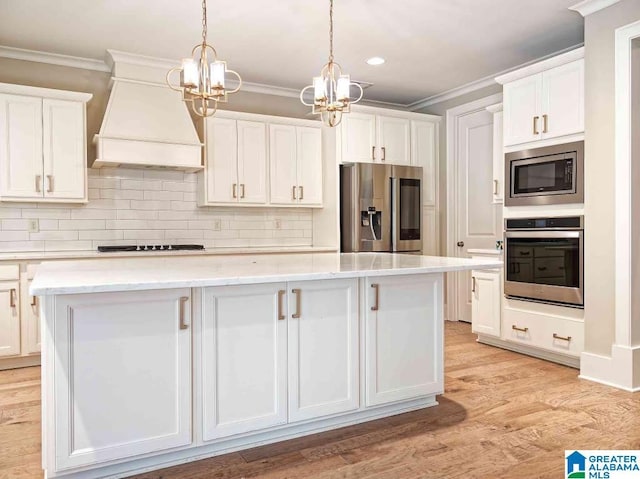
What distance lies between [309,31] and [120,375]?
2902 mm

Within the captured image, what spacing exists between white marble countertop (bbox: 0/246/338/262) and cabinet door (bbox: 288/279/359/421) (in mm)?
2190

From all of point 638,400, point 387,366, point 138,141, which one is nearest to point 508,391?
point 638,400

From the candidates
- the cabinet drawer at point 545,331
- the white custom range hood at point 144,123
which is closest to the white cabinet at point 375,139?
the white custom range hood at point 144,123

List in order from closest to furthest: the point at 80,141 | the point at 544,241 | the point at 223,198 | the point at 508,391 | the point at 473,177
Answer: the point at 508,391 < the point at 544,241 < the point at 80,141 < the point at 223,198 < the point at 473,177

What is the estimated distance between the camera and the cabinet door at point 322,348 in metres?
2.46

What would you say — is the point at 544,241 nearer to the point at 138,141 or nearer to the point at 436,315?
the point at 436,315

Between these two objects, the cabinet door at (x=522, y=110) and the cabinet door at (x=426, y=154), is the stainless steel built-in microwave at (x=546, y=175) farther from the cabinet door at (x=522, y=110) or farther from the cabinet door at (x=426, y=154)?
the cabinet door at (x=426, y=154)

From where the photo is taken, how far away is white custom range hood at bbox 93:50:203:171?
13.8ft

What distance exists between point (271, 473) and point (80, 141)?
10.6 ft

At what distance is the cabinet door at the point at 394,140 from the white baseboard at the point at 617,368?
2.74 metres

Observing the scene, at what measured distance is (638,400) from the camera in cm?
306

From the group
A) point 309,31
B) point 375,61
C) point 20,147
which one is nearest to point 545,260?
point 375,61

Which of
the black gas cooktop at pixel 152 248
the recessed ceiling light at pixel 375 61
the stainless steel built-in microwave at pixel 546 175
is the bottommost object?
the black gas cooktop at pixel 152 248

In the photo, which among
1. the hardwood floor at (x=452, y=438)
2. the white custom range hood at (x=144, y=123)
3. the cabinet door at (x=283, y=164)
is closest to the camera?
the hardwood floor at (x=452, y=438)
